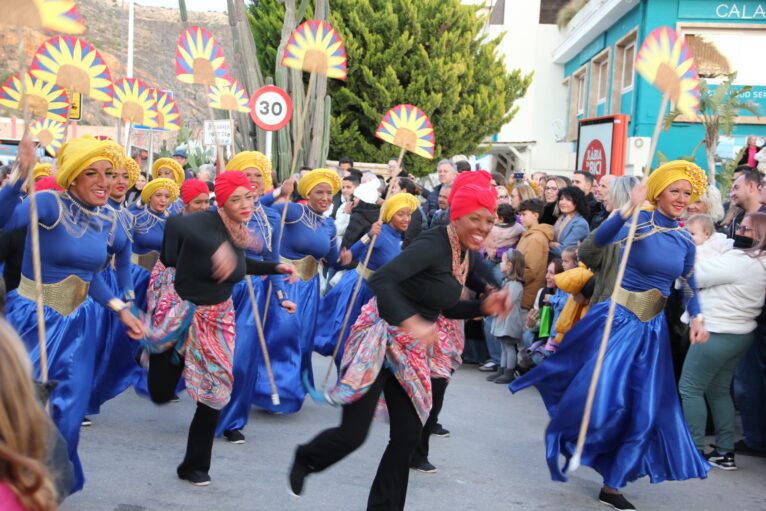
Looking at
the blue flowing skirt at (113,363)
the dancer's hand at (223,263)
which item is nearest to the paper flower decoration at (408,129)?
the blue flowing skirt at (113,363)

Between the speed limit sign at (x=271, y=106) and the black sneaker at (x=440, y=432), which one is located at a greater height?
the speed limit sign at (x=271, y=106)

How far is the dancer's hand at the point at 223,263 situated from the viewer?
511 centimetres

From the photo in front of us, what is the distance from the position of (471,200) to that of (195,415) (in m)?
2.23

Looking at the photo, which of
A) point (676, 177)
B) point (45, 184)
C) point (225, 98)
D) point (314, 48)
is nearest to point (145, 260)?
point (45, 184)

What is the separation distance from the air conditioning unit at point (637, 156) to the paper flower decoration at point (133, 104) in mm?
9814

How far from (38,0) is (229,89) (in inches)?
147

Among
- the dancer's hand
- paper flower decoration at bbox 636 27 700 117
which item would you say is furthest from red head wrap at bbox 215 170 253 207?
paper flower decoration at bbox 636 27 700 117

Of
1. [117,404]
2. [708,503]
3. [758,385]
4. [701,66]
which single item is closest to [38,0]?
[117,404]

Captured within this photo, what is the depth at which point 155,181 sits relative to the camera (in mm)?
7746

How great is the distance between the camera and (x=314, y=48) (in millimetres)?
7027

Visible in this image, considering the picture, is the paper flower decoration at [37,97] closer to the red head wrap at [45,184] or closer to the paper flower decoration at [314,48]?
the red head wrap at [45,184]

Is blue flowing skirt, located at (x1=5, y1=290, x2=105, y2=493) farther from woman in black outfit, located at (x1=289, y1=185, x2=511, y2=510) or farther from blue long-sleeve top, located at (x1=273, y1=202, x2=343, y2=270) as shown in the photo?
blue long-sleeve top, located at (x1=273, y1=202, x2=343, y2=270)

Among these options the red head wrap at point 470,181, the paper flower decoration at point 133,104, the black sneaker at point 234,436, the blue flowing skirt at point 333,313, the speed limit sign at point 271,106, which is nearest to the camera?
the red head wrap at point 470,181

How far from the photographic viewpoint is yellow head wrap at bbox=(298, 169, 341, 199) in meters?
7.37
